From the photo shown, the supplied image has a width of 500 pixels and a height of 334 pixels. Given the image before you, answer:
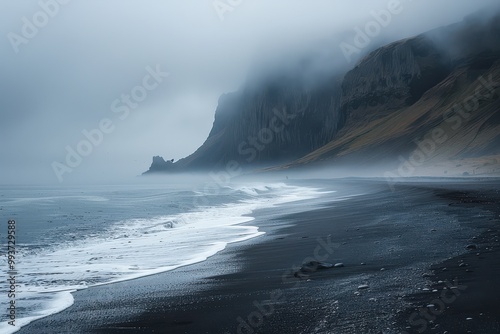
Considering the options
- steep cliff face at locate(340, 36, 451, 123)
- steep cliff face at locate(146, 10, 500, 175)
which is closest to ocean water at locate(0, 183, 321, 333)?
steep cliff face at locate(146, 10, 500, 175)

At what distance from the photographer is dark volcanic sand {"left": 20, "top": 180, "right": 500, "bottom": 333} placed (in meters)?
7.19

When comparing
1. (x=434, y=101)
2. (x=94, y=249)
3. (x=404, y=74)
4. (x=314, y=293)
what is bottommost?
(x=434, y=101)

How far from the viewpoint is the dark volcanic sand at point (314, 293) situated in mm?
7193

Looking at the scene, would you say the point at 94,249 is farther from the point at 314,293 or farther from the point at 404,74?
the point at 404,74

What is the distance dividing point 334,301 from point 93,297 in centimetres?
472

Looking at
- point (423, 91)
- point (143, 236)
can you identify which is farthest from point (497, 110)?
point (143, 236)

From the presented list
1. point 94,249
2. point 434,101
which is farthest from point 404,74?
point 94,249

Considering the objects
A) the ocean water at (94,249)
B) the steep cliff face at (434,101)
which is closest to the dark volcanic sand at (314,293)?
the ocean water at (94,249)

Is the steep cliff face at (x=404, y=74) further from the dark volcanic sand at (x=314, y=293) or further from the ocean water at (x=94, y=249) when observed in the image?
the dark volcanic sand at (x=314, y=293)

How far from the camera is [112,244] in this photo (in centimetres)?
1944

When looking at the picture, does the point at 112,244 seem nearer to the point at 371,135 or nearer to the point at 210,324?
the point at 210,324

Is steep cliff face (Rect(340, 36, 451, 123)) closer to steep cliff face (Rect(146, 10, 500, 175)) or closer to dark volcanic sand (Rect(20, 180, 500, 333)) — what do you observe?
steep cliff face (Rect(146, 10, 500, 175))

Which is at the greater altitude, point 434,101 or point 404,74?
point 404,74

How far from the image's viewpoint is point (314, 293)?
902 cm
